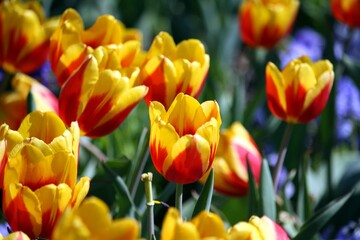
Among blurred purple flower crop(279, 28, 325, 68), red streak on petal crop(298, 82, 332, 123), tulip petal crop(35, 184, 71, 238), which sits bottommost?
blurred purple flower crop(279, 28, 325, 68)

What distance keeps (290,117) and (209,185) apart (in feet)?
0.90

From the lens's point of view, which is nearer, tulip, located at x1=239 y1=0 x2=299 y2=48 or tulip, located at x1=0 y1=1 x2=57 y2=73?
tulip, located at x1=0 y1=1 x2=57 y2=73

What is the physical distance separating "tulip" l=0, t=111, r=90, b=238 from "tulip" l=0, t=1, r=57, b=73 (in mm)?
656

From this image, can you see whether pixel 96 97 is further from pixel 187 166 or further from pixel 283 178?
pixel 283 178

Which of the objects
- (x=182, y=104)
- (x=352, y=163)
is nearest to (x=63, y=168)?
(x=182, y=104)

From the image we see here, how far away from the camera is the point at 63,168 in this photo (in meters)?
1.01

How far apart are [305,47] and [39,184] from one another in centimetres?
206

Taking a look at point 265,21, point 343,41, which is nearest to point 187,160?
point 265,21

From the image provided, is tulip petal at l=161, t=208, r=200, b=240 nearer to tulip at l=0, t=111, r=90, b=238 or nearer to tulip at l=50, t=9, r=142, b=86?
tulip at l=0, t=111, r=90, b=238

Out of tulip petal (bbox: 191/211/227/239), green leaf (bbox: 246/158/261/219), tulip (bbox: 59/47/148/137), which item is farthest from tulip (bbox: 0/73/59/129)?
tulip petal (bbox: 191/211/227/239)

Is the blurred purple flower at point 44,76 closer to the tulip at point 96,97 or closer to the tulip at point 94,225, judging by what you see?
the tulip at point 96,97

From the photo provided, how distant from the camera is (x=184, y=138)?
1.07m

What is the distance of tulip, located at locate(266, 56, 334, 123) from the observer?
138 centimetres

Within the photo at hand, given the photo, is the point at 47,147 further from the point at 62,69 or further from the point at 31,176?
the point at 62,69
